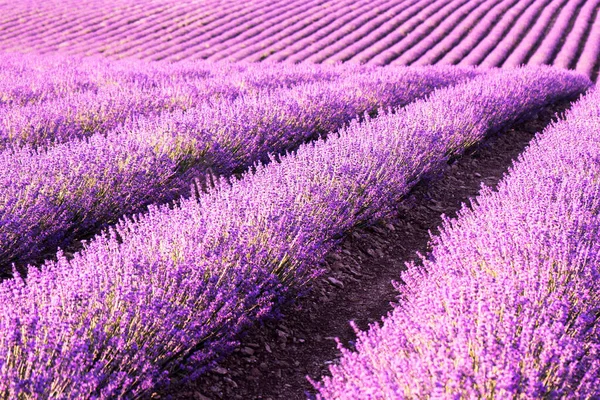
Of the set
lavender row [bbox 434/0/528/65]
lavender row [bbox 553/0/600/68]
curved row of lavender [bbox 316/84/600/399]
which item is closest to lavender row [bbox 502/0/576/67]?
lavender row [bbox 553/0/600/68]

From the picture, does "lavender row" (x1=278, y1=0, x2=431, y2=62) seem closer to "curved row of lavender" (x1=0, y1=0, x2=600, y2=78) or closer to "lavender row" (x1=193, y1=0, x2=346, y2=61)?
"curved row of lavender" (x1=0, y1=0, x2=600, y2=78)

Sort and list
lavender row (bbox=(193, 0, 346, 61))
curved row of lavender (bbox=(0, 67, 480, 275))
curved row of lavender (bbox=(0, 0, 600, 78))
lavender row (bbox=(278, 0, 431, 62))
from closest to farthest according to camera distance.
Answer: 1. curved row of lavender (bbox=(0, 67, 480, 275))
2. lavender row (bbox=(278, 0, 431, 62))
3. curved row of lavender (bbox=(0, 0, 600, 78))
4. lavender row (bbox=(193, 0, 346, 61))

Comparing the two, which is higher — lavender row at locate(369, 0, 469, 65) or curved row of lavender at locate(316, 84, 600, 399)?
curved row of lavender at locate(316, 84, 600, 399)

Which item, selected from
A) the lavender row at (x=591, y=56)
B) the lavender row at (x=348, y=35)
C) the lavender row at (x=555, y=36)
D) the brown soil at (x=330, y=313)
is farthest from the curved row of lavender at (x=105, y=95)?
the lavender row at (x=591, y=56)

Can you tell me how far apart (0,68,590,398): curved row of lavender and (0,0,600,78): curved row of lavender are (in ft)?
35.5

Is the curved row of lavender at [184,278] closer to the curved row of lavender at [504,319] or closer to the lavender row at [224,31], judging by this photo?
the curved row of lavender at [504,319]

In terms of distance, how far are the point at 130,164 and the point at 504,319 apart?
2.93 meters

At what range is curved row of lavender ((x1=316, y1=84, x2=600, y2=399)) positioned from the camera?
1.50 meters

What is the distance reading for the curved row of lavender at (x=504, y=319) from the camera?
1497mm

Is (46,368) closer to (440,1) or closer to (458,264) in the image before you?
(458,264)

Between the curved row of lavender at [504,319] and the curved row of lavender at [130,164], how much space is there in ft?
6.77

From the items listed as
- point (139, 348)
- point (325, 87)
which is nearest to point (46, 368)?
point (139, 348)

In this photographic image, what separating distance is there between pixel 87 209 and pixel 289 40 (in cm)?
1351

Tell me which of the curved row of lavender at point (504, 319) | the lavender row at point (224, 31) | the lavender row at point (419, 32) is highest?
the curved row of lavender at point (504, 319)
